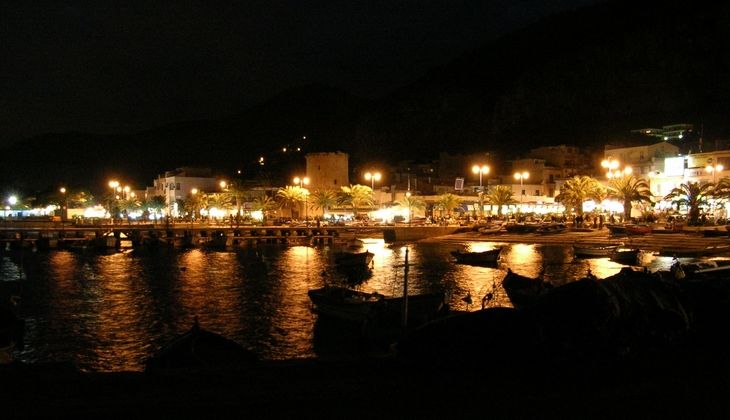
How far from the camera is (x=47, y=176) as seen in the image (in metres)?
192

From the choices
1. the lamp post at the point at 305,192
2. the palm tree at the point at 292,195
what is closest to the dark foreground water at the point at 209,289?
the lamp post at the point at 305,192

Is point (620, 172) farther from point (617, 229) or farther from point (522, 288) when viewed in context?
point (522, 288)

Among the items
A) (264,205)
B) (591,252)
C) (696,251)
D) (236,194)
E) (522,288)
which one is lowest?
(522,288)

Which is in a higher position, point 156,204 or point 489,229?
point 156,204

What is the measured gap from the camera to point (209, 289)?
33.2 m

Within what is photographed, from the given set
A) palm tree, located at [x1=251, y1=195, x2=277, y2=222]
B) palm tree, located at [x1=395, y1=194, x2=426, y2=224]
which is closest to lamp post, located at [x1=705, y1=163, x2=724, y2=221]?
palm tree, located at [x1=395, y1=194, x2=426, y2=224]

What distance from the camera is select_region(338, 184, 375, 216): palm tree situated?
250 ft

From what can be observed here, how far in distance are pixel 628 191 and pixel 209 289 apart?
133ft

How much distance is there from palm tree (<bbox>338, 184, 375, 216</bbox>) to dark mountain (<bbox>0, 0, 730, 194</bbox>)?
34.0 m

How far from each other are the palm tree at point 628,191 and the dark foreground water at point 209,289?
10824mm

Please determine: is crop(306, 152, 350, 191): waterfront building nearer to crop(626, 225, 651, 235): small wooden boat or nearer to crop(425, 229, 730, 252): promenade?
crop(425, 229, 730, 252): promenade

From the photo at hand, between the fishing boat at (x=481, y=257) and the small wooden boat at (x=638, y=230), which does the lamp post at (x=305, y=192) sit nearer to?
the fishing boat at (x=481, y=257)

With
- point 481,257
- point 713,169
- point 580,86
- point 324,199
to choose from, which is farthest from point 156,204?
point 580,86

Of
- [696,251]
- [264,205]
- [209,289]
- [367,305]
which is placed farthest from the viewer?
[264,205]
